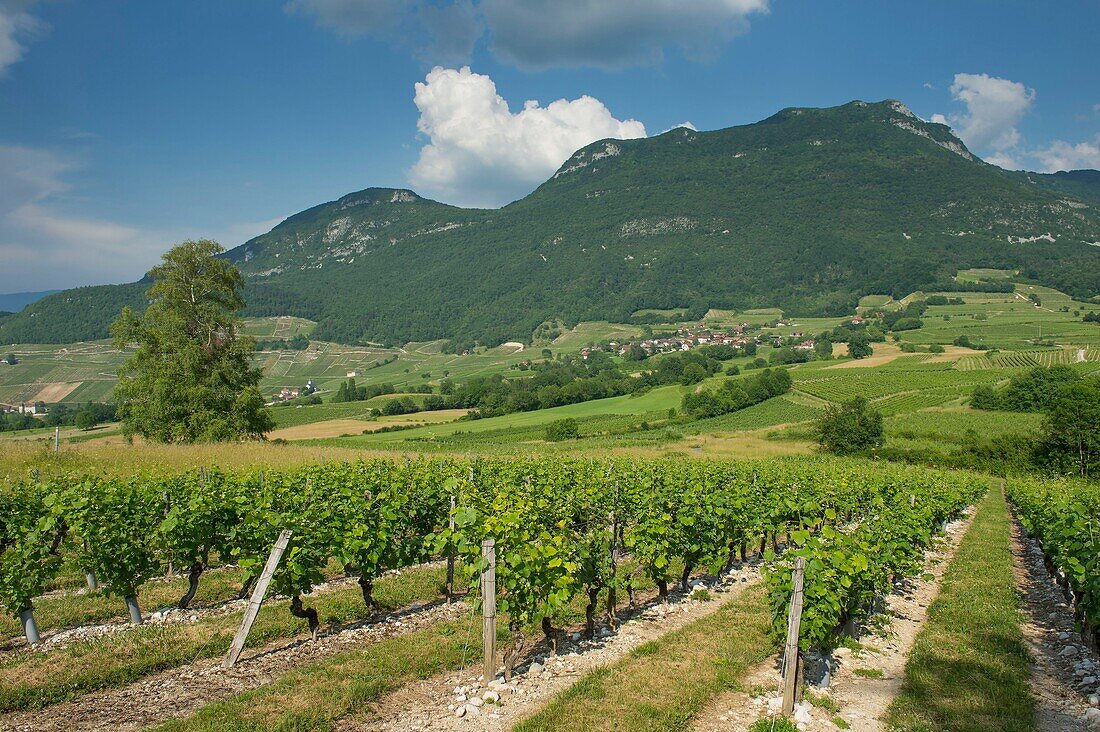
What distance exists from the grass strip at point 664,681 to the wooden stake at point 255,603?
12.6ft

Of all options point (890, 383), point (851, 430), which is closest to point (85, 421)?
point (851, 430)

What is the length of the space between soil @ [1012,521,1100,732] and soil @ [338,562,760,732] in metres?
4.73

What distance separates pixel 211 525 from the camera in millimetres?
10016

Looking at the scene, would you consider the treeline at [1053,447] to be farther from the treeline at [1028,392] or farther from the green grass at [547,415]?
the green grass at [547,415]

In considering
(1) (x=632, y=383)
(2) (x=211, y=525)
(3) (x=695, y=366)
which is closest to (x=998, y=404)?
(3) (x=695, y=366)

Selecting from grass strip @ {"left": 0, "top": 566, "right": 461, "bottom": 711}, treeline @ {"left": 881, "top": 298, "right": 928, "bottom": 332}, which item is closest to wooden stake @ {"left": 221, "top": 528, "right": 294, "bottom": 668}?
grass strip @ {"left": 0, "top": 566, "right": 461, "bottom": 711}

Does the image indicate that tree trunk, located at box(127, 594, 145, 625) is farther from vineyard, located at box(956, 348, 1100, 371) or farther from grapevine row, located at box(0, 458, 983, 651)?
vineyard, located at box(956, 348, 1100, 371)

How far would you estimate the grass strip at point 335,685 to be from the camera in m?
5.95

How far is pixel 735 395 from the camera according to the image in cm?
7325

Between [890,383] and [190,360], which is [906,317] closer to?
[890,383]

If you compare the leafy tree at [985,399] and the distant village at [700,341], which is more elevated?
the distant village at [700,341]

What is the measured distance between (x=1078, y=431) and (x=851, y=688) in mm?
48000

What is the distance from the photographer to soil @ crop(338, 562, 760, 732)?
6.29 meters

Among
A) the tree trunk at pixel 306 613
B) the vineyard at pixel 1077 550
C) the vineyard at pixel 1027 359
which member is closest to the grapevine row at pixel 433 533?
the tree trunk at pixel 306 613
